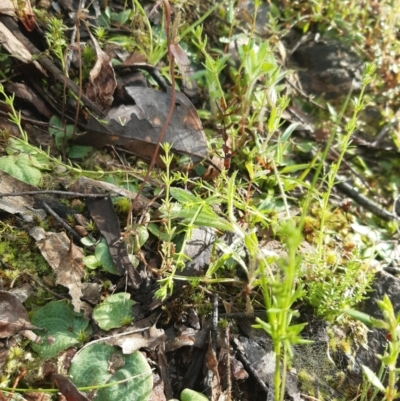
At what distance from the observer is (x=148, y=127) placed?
8.30 feet

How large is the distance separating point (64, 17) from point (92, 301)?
1847mm

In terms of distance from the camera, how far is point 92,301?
6.54 feet

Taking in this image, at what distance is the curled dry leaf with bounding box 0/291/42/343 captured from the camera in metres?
1.80

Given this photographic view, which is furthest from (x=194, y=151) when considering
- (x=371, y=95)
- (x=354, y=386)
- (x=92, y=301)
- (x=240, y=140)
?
(x=371, y=95)

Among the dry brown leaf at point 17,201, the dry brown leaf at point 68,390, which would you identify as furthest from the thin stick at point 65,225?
the dry brown leaf at point 68,390

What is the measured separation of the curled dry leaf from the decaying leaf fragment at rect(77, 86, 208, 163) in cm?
98

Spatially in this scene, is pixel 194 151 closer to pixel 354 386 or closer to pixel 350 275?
pixel 350 275

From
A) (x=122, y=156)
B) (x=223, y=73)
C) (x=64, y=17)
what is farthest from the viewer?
(x=223, y=73)

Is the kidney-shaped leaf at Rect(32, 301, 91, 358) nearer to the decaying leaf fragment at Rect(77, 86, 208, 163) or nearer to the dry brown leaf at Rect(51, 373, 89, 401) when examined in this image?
the dry brown leaf at Rect(51, 373, 89, 401)

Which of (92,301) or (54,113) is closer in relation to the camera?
(92,301)

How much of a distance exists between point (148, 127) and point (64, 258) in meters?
0.88

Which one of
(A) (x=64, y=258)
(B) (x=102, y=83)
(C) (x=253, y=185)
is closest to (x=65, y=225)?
(A) (x=64, y=258)

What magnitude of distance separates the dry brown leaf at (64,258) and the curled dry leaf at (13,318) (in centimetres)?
19

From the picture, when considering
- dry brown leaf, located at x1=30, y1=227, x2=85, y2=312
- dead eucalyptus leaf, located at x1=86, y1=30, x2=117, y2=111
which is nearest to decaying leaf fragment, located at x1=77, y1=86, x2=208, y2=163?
dead eucalyptus leaf, located at x1=86, y1=30, x2=117, y2=111
